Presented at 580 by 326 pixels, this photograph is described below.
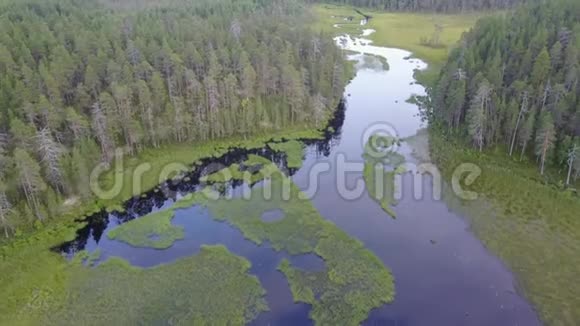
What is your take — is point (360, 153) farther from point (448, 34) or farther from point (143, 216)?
point (448, 34)

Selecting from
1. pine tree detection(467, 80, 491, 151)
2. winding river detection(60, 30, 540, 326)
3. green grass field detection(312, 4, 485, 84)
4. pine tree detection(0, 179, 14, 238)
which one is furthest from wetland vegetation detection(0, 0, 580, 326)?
green grass field detection(312, 4, 485, 84)

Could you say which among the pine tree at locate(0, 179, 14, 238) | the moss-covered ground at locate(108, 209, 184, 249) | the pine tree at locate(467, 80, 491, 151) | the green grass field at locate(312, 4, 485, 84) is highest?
the green grass field at locate(312, 4, 485, 84)

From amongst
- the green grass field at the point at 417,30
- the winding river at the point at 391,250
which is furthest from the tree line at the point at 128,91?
the green grass field at the point at 417,30

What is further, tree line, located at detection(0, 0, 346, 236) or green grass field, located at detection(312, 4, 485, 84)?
green grass field, located at detection(312, 4, 485, 84)

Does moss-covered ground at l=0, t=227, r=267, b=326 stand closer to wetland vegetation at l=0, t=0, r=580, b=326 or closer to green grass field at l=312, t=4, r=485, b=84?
wetland vegetation at l=0, t=0, r=580, b=326

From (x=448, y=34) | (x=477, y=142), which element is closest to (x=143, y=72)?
→ (x=477, y=142)

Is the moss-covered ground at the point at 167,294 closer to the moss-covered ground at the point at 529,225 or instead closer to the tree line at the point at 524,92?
the moss-covered ground at the point at 529,225
